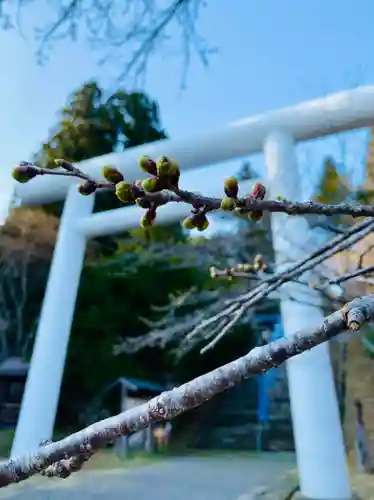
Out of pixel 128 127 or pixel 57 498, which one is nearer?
pixel 57 498

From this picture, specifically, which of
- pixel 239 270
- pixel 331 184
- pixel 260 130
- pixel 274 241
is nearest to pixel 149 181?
pixel 239 270

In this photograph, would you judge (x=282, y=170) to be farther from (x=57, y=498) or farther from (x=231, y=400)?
(x=231, y=400)

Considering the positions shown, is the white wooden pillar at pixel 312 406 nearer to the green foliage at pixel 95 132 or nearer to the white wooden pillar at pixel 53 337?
the white wooden pillar at pixel 53 337

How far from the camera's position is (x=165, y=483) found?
3637 mm

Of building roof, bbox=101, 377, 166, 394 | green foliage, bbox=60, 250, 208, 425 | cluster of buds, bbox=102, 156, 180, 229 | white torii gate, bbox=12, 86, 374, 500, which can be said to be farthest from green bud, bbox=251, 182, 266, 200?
building roof, bbox=101, 377, 166, 394

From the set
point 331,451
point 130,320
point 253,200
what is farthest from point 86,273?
point 253,200

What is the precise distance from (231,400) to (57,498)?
4285 millimetres

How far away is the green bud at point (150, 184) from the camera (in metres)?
0.40

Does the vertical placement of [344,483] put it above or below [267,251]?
below

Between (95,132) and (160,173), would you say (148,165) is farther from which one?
(95,132)

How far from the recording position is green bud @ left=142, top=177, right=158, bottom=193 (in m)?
0.40

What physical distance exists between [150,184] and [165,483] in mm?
3641

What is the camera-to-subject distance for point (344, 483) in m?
2.79

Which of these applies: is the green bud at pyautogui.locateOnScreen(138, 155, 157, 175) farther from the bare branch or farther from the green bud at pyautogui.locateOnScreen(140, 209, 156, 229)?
the bare branch
